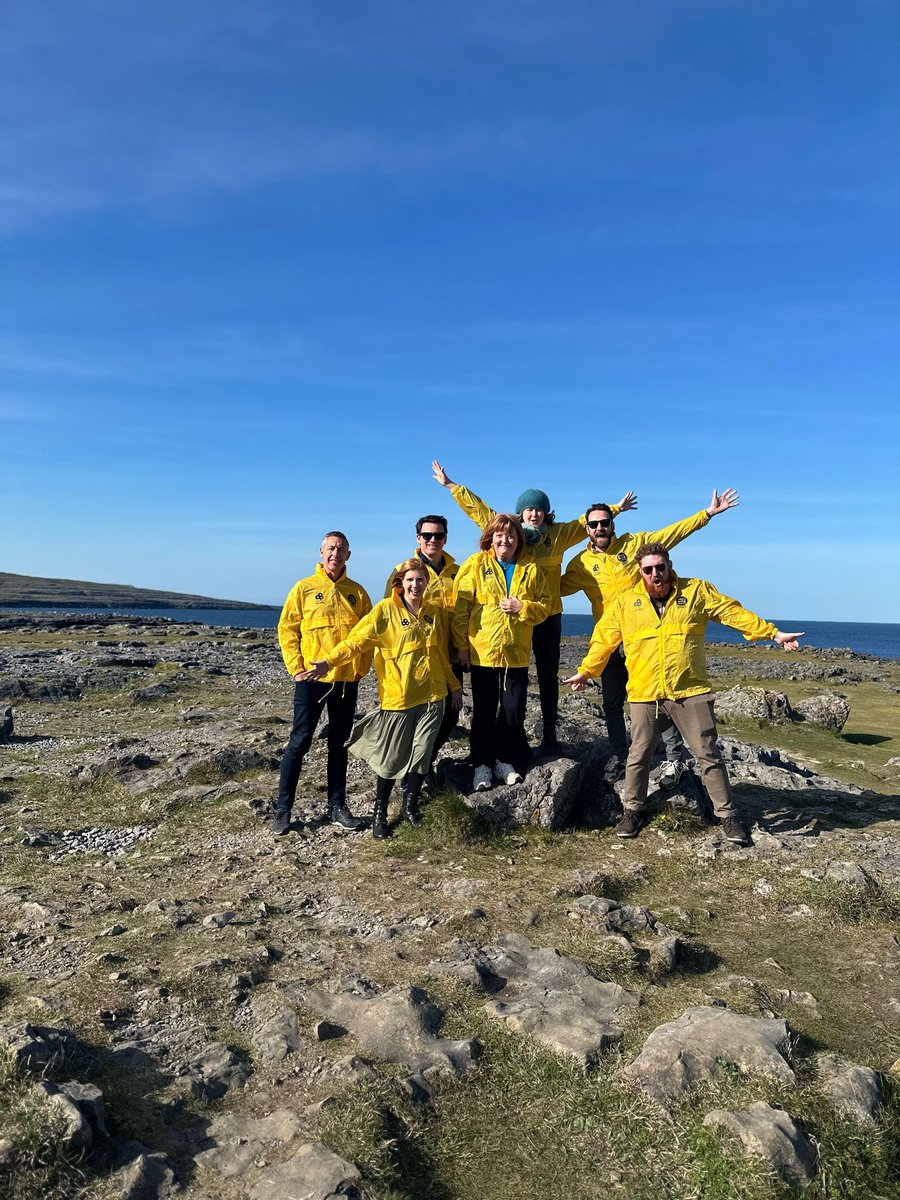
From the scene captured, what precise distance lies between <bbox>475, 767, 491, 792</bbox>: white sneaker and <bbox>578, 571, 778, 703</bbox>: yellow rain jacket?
2.07 meters

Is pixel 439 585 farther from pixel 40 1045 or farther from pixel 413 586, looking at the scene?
pixel 40 1045

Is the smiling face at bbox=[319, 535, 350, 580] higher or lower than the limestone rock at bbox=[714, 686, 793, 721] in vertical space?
higher

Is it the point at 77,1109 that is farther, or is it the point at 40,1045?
the point at 40,1045

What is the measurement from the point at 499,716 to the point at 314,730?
237 centimetres

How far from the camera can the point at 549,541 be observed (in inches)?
404

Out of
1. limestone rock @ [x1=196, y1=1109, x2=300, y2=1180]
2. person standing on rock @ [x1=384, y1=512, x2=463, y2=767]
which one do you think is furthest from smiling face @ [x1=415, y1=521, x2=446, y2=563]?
limestone rock @ [x1=196, y1=1109, x2=300, y2=1180]

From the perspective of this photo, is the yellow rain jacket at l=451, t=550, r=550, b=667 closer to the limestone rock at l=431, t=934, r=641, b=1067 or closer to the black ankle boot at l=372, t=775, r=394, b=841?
the black ankle boot at l=372, t=775, r=394, b=841

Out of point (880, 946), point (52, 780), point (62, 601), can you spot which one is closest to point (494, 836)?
point (880, 946)

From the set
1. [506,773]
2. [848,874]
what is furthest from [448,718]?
[848,874]

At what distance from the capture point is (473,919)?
749cm

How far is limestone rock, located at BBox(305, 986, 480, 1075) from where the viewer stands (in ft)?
17.4

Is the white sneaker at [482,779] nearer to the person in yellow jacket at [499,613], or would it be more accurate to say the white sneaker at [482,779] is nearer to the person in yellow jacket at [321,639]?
the person in yellow jacket at [499,613]

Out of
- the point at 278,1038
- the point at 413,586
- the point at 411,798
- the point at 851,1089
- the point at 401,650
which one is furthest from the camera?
the point at 411,798

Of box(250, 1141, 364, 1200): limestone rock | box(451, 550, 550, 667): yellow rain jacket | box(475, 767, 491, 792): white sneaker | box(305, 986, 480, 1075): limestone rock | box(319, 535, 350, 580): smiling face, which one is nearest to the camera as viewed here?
box(250, 1141, 364, 1200): limestone rock
